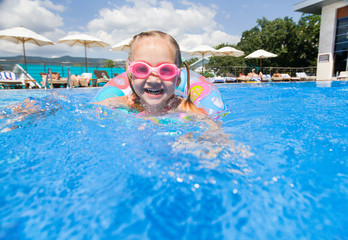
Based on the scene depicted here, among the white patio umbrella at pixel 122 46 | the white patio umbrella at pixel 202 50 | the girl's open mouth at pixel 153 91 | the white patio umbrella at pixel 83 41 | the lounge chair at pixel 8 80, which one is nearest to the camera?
the girl's open mouth at pixel 153 91

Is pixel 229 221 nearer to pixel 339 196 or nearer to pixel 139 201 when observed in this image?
pixel 139 201

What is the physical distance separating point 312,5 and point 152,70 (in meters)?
22.1

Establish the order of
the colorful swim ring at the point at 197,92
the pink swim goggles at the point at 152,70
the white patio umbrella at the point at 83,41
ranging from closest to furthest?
the pink swim goggles at the point at 152,70 → the colorful swim ring at the point at 197,92 → the white patio umbrella at the point at 83,41

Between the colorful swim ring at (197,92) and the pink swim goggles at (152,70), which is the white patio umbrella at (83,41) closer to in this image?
the colorful swim ring at (197,92)

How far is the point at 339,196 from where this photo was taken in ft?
3.62

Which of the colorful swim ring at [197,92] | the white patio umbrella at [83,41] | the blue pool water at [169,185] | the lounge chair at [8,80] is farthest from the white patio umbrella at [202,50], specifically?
the blue pool water at [169,185]

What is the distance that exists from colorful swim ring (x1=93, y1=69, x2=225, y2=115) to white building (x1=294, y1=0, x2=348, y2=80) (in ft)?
66.2

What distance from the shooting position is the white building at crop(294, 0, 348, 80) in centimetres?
1786

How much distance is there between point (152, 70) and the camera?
2078mm

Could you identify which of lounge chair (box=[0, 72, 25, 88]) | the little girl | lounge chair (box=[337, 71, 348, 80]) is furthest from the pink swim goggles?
lounge chair (box=[337, 71, 348, 80])

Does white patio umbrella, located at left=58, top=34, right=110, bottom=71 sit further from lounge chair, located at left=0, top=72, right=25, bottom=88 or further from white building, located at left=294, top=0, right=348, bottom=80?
white building, located at left=294, top=0, right=348, bottom=80

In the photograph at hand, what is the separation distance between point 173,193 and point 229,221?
Answer: 0.93 ft

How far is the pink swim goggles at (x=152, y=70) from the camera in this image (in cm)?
207

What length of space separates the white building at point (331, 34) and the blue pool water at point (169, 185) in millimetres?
21449
